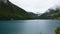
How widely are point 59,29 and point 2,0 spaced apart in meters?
4.03

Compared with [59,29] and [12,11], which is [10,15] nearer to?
[12,11]

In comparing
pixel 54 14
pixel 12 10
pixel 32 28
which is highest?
pixel 12 10

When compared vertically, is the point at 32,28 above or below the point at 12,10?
below

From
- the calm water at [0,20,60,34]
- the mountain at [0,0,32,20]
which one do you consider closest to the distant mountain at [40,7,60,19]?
the calm water at [0,20,60,34]

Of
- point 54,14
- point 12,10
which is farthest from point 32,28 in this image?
point 54,14

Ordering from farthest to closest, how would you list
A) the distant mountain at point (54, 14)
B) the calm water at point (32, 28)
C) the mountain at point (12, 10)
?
the mountain at point (12, 10)
the calm water at point (32, 28)
the distant mountain at point (54, 14)

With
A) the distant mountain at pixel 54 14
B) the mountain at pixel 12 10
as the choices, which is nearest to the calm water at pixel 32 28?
the distant mountain at pixel 54 14

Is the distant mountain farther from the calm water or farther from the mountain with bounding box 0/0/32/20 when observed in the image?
the mountain with bounding box 0/0/32/20

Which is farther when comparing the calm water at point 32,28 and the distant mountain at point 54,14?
the calm water at point 32,28

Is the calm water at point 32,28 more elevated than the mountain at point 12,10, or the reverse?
the mountain at point 12,10

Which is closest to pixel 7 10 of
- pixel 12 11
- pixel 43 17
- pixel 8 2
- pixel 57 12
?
pixel 12 11

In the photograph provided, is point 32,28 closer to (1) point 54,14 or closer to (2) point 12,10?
(2) point 12,10

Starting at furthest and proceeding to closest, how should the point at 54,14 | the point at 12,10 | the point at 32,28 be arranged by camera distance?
the point at 32,28 → the point at 12,10 → the point at 54,14

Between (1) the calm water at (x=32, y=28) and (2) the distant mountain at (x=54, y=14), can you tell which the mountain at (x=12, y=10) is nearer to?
(1) the calm water at (x=32, y=28)
